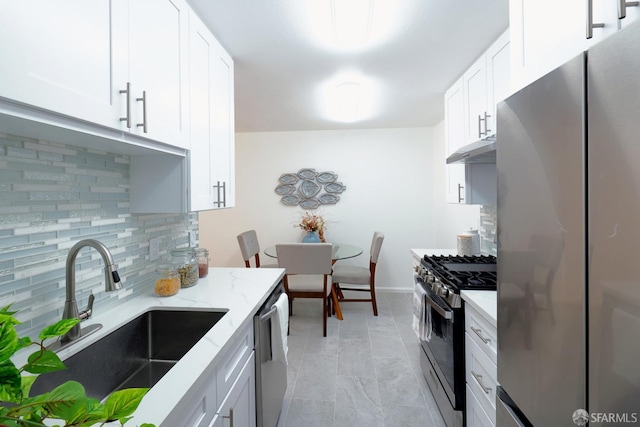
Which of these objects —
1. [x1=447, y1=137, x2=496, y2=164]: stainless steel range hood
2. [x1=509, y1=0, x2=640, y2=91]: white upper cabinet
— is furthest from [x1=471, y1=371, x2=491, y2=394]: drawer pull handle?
[x1=509, y1=0, x2=640, y2=91]: white upper cabinet

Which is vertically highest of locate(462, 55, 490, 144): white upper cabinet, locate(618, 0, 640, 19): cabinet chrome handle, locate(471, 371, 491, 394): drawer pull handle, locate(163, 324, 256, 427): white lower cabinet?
locate(462, 55, 490, 144): white upper cabinet

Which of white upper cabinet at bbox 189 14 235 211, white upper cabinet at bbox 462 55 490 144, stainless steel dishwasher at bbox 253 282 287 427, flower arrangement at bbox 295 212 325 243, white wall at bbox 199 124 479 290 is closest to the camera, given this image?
stainless steel dishwasher at bbox 253 282 287 427

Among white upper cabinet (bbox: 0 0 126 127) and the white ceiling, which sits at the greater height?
the white ceiling

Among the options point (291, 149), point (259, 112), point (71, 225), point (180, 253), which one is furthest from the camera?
→ point (291, 149)

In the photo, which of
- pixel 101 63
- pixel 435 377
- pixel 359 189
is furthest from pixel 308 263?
pixel 101 63

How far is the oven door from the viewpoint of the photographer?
62.5 inches

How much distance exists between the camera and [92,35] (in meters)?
0.87

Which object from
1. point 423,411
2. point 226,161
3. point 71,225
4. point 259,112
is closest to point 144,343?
point 71,225

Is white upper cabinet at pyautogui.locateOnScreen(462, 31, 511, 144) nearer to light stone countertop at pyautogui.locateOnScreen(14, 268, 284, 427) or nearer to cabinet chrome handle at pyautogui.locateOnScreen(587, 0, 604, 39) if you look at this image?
cabinet chrome handle at pyautogui.locateOnScreen(587, 0, 604, 39)

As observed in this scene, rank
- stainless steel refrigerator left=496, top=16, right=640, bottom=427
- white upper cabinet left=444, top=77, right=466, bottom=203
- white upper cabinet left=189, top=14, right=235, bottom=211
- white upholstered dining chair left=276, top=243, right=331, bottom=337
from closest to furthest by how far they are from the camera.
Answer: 1. stainless steel refrigerator left=496, top=16, right=640, bottom=427
2. white upper cabinet left=189, top=14, right=235, bottom=211
3. white upper cabinet left=444, top=77, right=466, bottom=203
4. white upholstered dining chair left=276, top=243, right=331, bottom=337

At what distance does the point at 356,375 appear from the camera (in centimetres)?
237

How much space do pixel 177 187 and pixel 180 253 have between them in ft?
1.32

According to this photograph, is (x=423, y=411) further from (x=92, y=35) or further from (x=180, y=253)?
(x=92, y=35)

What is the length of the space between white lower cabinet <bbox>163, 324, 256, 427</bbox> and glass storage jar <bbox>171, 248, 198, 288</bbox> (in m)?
0.50
